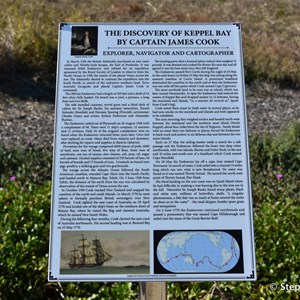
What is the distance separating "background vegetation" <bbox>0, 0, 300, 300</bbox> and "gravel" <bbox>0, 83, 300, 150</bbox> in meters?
0.22

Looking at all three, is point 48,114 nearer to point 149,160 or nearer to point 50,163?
point 50,163

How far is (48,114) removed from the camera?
5570 mm

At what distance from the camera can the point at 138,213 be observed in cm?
242

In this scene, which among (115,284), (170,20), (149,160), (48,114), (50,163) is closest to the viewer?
(149,160)

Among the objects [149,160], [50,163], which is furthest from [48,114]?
[149,160]

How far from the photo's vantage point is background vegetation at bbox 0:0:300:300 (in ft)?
10.8

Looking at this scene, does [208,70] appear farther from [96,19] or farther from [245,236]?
[96,19]

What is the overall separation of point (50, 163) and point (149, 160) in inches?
97.7

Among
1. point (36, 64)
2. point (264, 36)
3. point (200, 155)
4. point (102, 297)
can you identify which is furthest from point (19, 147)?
point (264, 36)

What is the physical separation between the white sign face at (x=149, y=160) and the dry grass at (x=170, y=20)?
3.72 m

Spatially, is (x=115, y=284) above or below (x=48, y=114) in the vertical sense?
below

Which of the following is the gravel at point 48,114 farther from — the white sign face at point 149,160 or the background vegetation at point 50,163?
the white sign face at point 149,160

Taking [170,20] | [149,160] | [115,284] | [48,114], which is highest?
[170,20]

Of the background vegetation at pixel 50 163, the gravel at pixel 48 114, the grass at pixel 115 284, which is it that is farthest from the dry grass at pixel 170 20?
the grass at pixel 115 284
